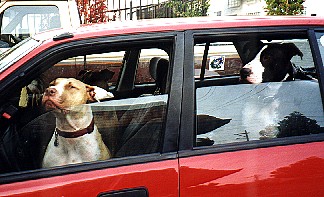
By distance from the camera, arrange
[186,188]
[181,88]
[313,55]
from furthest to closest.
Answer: [313,55] → [181,88] → [186,188]

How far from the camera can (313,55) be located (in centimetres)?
230

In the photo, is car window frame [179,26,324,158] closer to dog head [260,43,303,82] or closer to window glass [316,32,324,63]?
window glass [316,32,324,63]

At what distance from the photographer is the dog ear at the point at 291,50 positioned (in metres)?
2.48

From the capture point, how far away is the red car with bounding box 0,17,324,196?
1962 millimetres

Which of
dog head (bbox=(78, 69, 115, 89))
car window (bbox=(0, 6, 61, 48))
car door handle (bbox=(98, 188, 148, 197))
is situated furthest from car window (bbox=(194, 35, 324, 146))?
car window (bbox=(0, 6, 61, 48))

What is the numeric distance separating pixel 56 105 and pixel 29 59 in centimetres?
32

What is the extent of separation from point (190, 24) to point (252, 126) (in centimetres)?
61

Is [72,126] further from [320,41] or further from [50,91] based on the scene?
[320,41]

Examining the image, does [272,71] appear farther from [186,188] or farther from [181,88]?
[186,188]

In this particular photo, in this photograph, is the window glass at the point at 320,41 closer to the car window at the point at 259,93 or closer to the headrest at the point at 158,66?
the car window at the point at 259,93

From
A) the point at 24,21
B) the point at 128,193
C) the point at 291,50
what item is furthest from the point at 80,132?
the point at 24,21

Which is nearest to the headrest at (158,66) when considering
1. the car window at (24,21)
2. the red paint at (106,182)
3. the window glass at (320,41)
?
the red paint at (106,182)

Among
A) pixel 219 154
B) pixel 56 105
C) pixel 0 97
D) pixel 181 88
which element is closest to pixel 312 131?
pixel 219 154

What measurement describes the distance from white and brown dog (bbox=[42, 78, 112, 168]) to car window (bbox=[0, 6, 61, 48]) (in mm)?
3672
